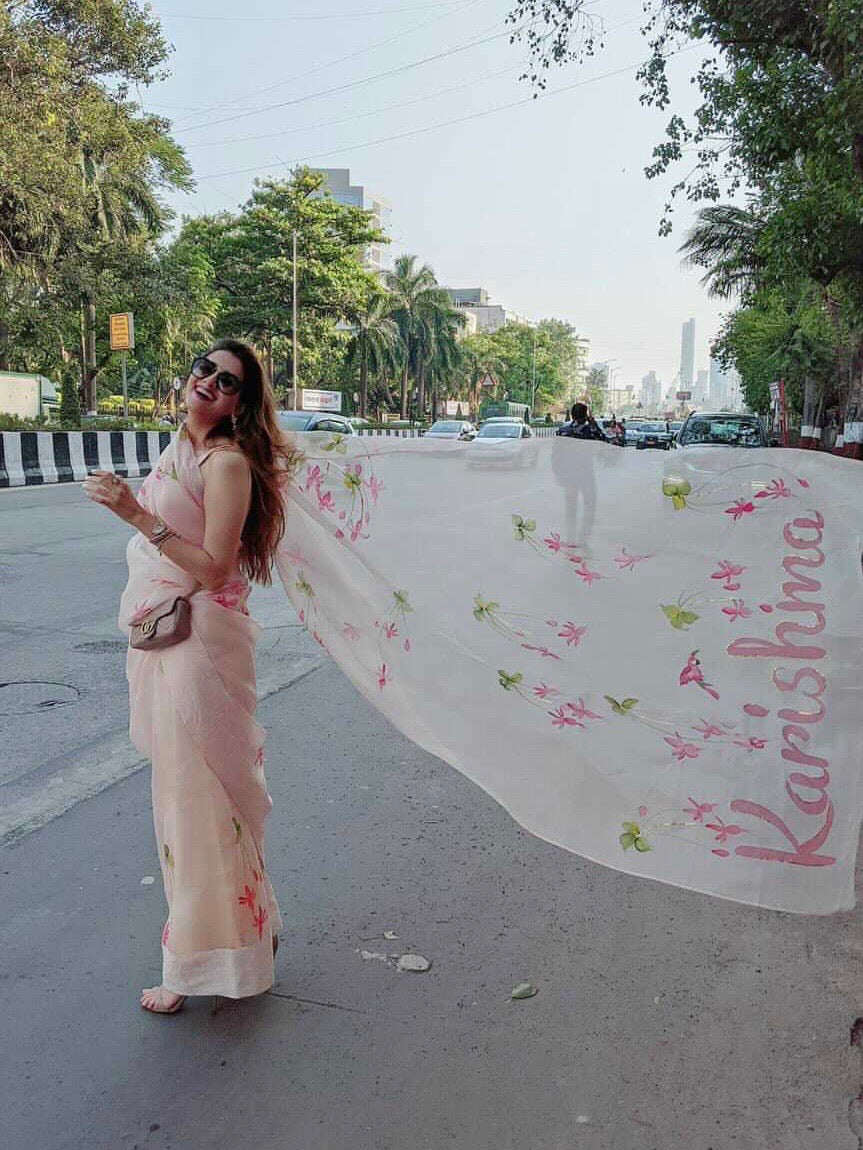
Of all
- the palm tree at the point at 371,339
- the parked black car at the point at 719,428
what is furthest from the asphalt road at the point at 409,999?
the palm tree at the point at 371,339

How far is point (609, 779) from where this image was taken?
271 centimetres

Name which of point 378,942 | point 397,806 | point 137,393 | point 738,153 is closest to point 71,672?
point 397,806

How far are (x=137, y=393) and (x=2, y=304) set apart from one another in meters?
43.3

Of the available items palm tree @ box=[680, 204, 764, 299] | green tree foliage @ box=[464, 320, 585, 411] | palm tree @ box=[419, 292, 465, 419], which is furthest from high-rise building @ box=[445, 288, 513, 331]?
palm tree @ box=[680, 204, 764, 299]

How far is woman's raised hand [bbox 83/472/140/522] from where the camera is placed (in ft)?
7.73

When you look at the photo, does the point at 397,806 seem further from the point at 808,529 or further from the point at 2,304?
the point at 2,304

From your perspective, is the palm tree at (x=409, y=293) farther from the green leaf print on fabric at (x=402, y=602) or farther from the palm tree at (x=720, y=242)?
the green leaf print on fabric at (x=402, y=602)

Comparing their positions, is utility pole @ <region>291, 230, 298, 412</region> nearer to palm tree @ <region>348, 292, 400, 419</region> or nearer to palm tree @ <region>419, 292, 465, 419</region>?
palm tree @ <region>348, 292, 400, 419</region>

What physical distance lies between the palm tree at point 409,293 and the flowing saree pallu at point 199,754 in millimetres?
70920

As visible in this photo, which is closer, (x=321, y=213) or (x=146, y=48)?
(x=146, y=48)

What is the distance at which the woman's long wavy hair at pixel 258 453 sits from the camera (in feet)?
8.38

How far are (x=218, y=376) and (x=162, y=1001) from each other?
162 centimetres

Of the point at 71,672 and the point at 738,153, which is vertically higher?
the point at 738,153

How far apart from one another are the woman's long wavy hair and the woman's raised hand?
0.28 metres
